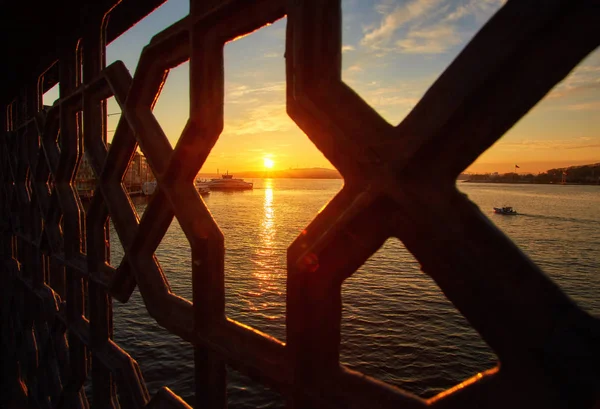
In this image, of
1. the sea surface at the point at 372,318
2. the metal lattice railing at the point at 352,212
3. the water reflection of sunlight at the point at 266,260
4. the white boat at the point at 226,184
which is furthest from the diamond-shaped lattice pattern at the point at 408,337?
the white boat at the point at 226,184

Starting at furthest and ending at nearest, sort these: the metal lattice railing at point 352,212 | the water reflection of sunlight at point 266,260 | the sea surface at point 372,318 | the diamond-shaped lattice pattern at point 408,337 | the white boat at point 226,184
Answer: the white boat at point 226,184
the water reflection of sunlight at point 266,260
the diamond-shaped lattice pattern at point 408,337
the sea surface at point 372,318
the metal lattice railing at point 352,212

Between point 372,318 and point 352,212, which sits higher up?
point 352,212

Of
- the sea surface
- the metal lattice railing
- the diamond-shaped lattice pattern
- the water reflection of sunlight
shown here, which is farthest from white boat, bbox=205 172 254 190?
the metal lattice railing

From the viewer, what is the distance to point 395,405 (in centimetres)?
119

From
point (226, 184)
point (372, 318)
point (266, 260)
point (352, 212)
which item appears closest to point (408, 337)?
point (372, 318)

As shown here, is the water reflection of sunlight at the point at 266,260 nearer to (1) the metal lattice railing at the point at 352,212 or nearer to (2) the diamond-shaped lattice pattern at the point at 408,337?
(2) the diamond-shaped lattice pattern at the point at 408,337

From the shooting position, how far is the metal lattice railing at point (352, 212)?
84 cm

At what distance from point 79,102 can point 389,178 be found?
3.27 meters

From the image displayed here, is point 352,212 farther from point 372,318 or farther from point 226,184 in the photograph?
point 226,184

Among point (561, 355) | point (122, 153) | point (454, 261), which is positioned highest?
point (122, 153)

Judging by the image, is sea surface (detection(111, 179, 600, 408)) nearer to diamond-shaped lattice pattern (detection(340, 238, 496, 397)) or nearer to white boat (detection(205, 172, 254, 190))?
diamond-shaped lattice pattern (detection(340, 238, 496, 397))

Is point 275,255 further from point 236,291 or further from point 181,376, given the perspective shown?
point 181,376

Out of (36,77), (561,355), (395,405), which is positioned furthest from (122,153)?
(36,77)

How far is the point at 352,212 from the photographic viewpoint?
113 centimetres
